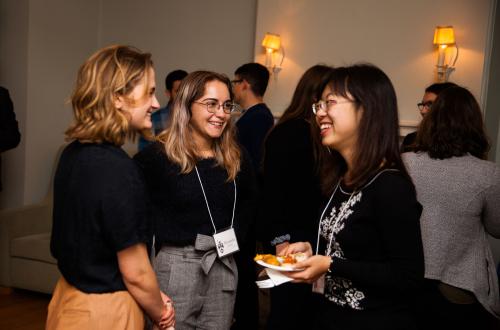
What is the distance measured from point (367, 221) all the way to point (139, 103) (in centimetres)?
74

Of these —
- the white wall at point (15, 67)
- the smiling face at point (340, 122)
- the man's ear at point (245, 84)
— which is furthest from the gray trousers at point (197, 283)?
the white wall at point (15, 67)

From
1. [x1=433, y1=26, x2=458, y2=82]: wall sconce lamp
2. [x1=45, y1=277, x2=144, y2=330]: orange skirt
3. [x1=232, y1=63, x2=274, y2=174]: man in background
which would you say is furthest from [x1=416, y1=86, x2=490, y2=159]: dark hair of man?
[x1=433, y1=26, x2=458, y2=82]: wall sconce lamp

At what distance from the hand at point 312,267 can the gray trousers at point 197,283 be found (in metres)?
0.58

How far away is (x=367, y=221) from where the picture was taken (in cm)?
139

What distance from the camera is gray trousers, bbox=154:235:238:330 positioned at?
186 cm

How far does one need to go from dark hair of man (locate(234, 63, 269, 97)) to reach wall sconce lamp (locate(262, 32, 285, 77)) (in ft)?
2.23

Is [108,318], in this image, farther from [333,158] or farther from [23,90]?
[23,90]

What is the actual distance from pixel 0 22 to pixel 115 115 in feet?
13.2

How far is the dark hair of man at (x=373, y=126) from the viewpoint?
143 cm

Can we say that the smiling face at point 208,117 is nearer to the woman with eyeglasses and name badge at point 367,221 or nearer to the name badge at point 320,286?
the woman with eyeglasses and name badge at point 367,221

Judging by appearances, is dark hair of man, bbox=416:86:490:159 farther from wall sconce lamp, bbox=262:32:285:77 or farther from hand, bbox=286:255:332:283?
wall sconce lamp, bbox=262:32:285:77

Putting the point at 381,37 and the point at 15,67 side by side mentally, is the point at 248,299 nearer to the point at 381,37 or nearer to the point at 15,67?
the point at 381,37

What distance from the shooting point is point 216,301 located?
1948 millimetres

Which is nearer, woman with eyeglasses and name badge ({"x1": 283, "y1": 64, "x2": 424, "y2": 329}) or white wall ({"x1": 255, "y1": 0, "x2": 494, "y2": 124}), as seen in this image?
woman with eyeglasses and name badge ({"x1": 283, "y1": 64, "x2": 424, "y2": 329})
